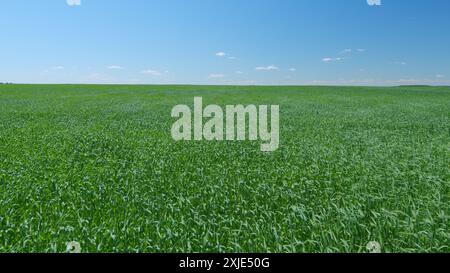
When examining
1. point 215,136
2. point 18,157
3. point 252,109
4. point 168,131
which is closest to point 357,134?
point 215,136

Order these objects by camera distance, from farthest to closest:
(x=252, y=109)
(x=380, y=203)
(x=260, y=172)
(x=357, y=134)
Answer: (x=252, y=109)
(x=357, y=134)
(x=260, y=172)
(x=380, y=203)

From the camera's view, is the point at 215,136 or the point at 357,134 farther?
the point at 357,134

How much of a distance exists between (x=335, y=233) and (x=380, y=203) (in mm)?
2076

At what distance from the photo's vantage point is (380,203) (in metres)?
7.48

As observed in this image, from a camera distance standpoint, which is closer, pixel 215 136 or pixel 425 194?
pixel 425 194

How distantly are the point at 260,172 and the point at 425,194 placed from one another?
4.20 metres

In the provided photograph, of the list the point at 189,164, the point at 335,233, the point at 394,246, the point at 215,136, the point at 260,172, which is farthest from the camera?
the point at 215,136

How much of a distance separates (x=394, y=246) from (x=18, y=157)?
11.6 metres

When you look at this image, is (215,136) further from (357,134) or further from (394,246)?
(394,246)

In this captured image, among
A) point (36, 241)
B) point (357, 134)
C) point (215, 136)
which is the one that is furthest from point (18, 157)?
point (357, 134)

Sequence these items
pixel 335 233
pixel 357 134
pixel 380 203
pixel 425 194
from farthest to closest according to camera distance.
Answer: pixel 357 134
pixel 425 194
pixel 380 203
pixel 335 233

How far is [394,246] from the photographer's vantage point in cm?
551

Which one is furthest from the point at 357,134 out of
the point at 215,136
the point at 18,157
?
the point at 18,157

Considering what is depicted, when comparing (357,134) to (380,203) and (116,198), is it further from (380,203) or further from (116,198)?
(116,198)
